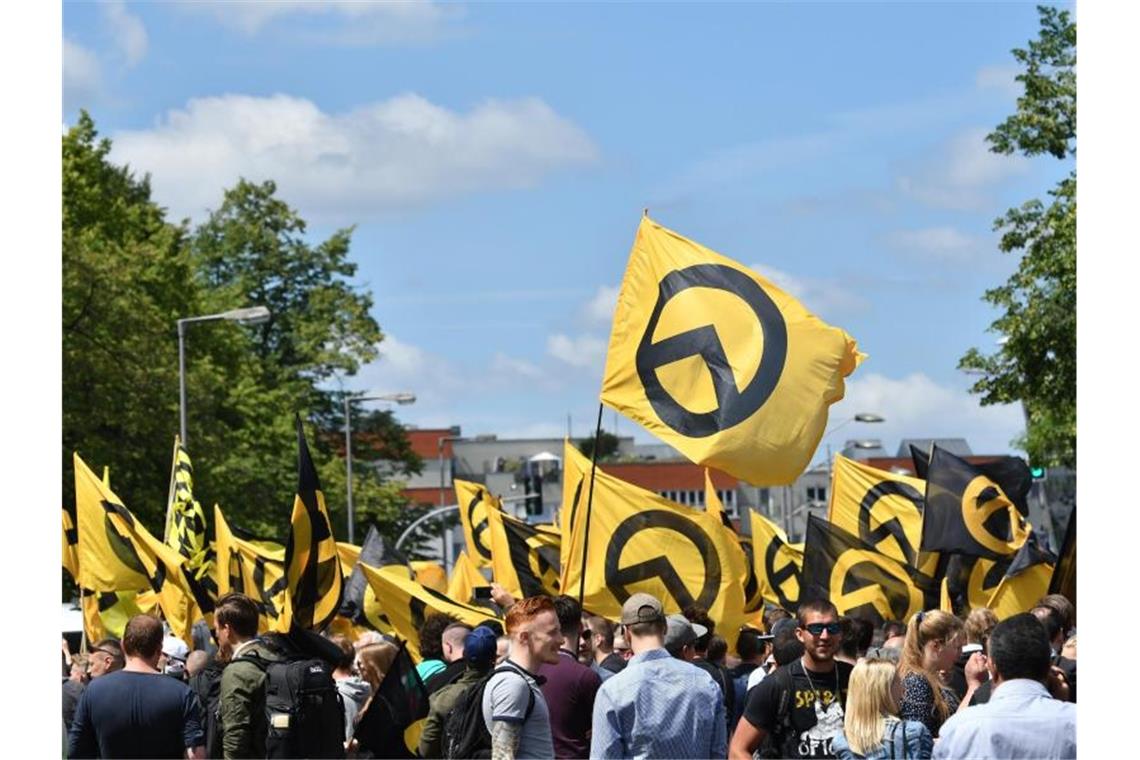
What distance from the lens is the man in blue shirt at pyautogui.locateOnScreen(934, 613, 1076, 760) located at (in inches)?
263

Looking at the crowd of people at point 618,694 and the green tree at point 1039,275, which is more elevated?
the green tree at point 1039,275

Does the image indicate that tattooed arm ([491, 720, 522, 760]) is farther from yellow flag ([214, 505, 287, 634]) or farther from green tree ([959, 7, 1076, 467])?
green tree ([959, 7, 1076, 467])

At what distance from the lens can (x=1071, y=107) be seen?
1275 inches

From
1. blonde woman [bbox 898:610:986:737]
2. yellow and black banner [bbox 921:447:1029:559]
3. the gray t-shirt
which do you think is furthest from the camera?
yellow and black banner [bbox 921:447:1029:559]

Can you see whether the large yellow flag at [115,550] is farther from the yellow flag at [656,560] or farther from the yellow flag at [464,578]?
the yellow flag at [464,578]

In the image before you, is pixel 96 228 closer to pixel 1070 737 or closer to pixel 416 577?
pixel 416 577

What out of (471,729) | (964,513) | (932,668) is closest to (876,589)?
(964,513)

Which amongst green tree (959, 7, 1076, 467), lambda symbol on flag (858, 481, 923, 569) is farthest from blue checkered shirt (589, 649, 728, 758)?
green tree (959, 7, 1076, 467)

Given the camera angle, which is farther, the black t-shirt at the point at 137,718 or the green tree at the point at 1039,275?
the green tree at the point at 1039,275

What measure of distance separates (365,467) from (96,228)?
1717 cm

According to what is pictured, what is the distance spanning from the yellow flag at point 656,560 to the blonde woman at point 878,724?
18.8ft

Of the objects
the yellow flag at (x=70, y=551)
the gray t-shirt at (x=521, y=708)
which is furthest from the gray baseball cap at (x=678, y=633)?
the yellow flag at (x=70, y=551)

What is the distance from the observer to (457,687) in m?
10.1

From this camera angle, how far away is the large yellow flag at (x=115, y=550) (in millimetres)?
17906
